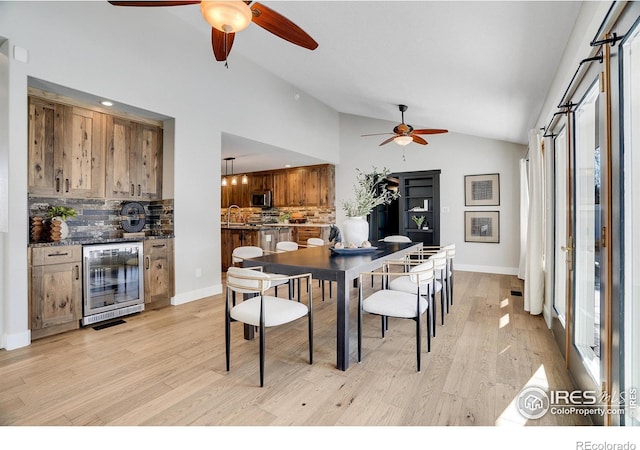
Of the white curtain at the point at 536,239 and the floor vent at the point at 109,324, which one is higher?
the white curtain at the point at 536,239

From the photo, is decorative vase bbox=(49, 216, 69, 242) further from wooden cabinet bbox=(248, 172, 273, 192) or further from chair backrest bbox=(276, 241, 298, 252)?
wooden cabinet bbox=(248, 172, 273, 192)

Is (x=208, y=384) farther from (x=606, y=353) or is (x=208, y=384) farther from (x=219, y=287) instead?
(x=219, y=287)

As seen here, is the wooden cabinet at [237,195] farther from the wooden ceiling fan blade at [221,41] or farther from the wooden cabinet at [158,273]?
the wooden ceiling fan blade at [221,41]

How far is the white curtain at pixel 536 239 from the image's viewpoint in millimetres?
3328

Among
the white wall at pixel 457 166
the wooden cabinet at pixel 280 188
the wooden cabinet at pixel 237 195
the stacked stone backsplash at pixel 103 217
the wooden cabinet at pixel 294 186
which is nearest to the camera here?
the stacked stone backsplash at pixel 103 217

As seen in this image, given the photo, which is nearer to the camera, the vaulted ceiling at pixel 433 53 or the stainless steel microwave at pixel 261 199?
the vaulted ceiling at pixel 433 53

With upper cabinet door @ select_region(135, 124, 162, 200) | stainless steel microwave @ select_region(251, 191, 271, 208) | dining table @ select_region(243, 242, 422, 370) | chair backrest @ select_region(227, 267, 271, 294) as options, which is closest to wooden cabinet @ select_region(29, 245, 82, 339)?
upper cabinet door @ select_region(135, 124, 162, 200)

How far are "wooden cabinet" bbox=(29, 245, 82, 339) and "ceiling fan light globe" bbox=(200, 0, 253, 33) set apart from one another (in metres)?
2.65

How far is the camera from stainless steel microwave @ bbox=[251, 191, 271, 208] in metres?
8.33

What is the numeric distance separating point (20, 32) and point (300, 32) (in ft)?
8.73

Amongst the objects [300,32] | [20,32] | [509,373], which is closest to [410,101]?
[300,32]

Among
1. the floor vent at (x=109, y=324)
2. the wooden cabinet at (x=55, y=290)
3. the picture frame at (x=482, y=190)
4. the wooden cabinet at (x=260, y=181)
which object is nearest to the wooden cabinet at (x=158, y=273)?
the floor vent at (x=109, y=324)

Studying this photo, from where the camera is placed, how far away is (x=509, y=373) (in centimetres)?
222

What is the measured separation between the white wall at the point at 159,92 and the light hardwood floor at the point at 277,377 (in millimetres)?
865
